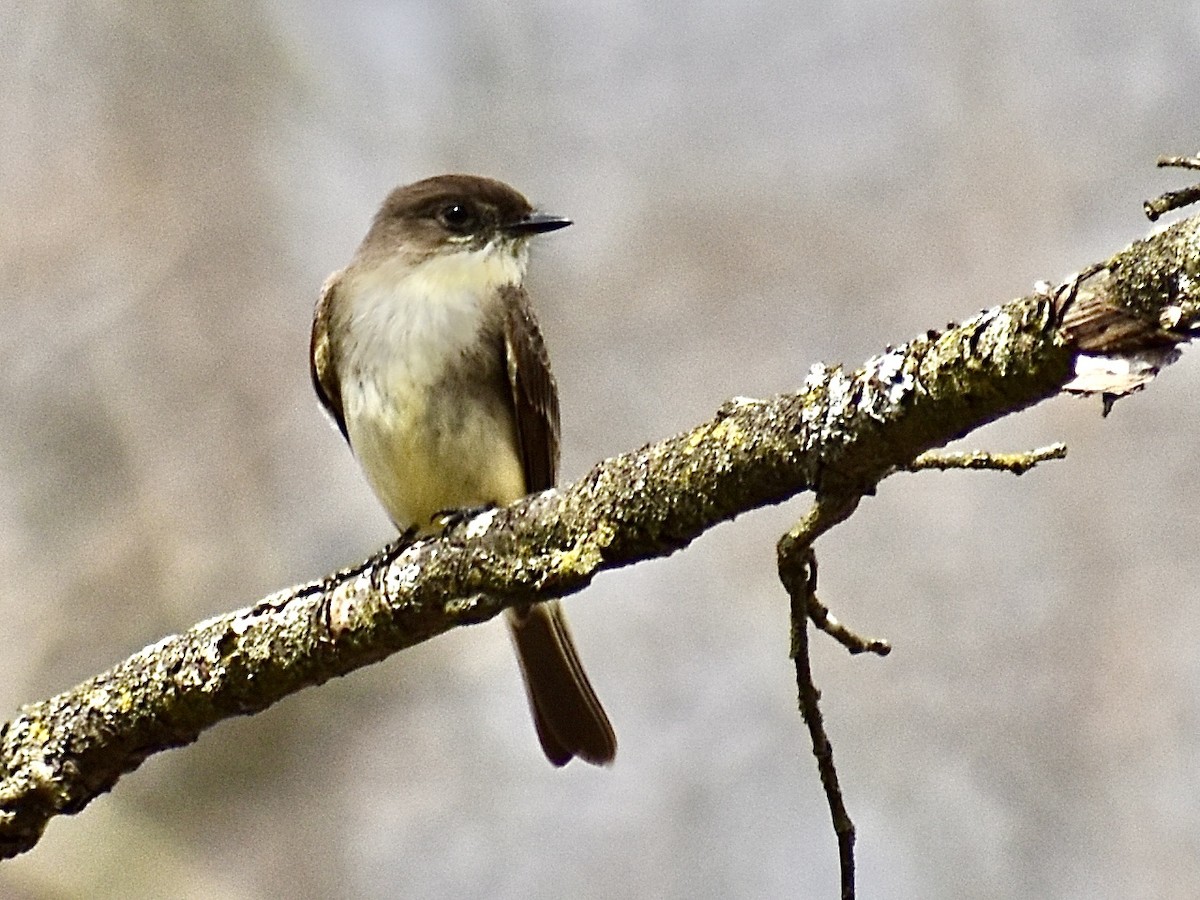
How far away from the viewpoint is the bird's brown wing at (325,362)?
4801 millimetres

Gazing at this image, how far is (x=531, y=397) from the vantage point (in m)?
4.62

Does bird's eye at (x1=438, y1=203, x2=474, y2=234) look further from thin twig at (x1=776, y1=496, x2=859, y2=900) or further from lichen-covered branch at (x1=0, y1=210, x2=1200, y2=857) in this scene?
thin twig at (x1=776, y1=496, x2=859, y2=900)

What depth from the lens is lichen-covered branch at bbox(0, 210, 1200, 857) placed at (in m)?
2.26

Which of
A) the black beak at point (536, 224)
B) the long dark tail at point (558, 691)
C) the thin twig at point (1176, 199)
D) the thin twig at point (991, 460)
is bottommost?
the long dark tail at point (558, 691)

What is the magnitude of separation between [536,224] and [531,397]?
2.17 ft

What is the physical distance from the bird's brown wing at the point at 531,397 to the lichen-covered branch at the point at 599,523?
1.28 m

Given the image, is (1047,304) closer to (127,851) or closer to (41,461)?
(127,851)

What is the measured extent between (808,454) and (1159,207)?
58cm

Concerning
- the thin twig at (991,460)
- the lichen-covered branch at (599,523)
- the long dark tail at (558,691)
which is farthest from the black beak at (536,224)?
the thin twig at (991,460)

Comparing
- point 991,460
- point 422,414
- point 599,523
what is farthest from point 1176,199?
point 422,414

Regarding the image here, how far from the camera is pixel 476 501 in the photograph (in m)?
4.53

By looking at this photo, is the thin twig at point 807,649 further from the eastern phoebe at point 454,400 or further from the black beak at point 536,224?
the black beak at point 536,224

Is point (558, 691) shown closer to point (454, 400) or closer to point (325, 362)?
point (454, 400)

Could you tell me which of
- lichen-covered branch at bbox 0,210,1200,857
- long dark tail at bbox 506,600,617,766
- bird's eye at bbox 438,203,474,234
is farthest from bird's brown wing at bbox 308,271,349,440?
lichen-covered branch at bbox 0,210,1200,857
